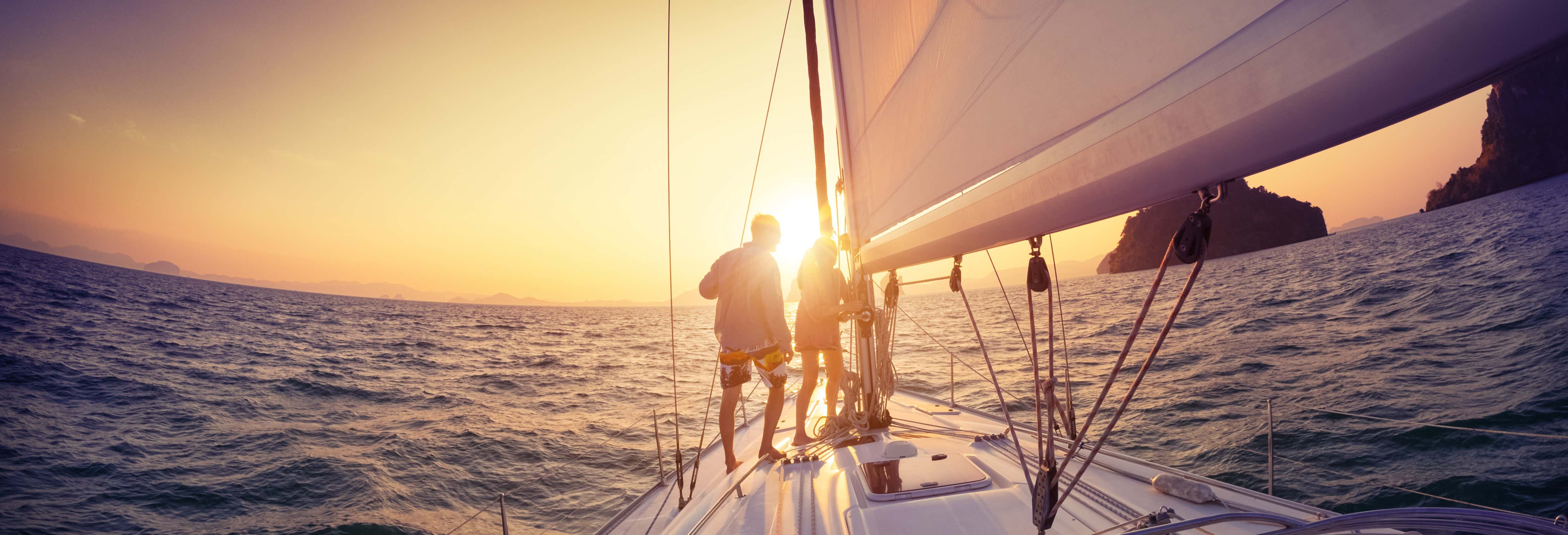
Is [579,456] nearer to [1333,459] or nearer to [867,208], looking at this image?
[867,208]

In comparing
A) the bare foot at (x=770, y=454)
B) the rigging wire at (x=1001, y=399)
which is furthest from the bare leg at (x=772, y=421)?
the rigging wire at (x=1001, y=399)

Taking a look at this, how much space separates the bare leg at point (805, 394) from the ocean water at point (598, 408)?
1067mm

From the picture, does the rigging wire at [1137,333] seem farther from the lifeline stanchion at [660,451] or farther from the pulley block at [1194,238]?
the lifeline stanchion at [660,451]

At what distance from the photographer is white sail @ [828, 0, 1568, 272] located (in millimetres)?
433

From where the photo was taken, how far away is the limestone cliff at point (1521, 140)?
24.7m

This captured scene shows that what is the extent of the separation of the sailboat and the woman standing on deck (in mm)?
114

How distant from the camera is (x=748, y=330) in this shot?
→ 94.2 inches

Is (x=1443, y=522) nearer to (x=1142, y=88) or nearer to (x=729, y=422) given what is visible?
(x=1142, y=88)

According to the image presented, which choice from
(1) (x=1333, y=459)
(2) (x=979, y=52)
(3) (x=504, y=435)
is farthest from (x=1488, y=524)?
(3) (x=504, y=435)

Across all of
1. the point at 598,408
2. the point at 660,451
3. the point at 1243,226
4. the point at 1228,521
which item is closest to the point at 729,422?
the point at 660,451

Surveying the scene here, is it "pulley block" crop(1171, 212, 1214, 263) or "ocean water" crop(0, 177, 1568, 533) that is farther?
"ocean water" crop(0, 177, 1568, 533)

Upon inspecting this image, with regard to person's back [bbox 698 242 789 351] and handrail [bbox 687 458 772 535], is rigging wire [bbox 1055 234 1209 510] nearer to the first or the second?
handrail [bbox 687 458 772 535]

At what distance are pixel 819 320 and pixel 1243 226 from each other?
45300mm

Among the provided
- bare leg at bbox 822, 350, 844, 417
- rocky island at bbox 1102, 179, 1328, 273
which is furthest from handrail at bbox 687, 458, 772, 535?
→ rocky island at bbox 1102, 179, 1328, 273
